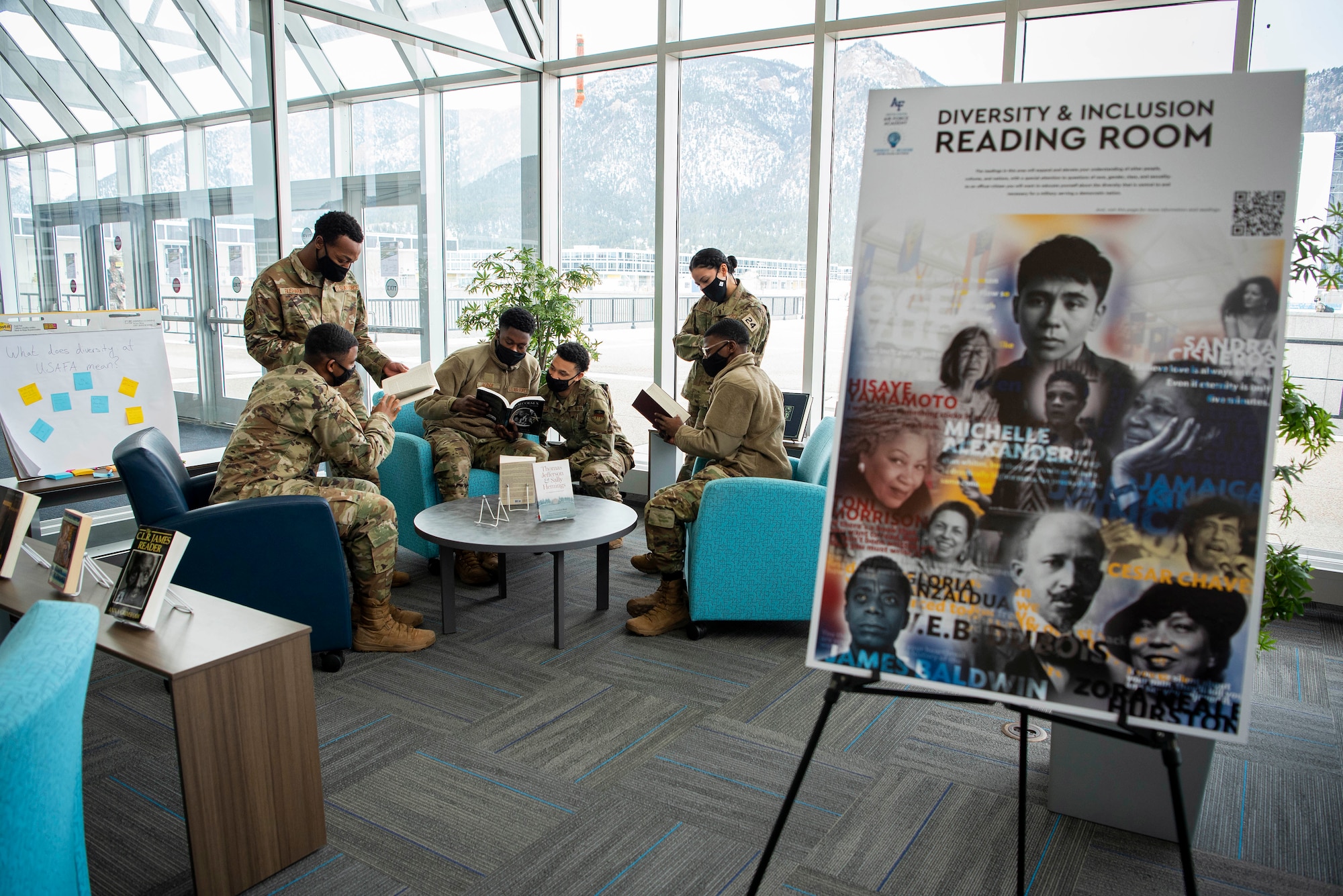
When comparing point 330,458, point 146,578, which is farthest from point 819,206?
point 146,578

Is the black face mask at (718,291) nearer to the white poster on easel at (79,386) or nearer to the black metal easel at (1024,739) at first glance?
the white poster on easel at (79,386)

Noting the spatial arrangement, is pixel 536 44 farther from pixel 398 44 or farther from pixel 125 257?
pixel 125 257

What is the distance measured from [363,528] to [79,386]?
4.71 feet

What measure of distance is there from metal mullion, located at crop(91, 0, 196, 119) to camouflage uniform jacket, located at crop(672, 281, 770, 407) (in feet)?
8.52

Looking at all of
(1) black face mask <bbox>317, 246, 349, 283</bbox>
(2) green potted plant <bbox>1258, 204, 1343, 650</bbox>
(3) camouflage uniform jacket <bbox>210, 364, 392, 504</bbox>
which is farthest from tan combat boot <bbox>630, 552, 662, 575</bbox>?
(2) green potted plant <bbox>1258, 204, 1343, 650</bbox>

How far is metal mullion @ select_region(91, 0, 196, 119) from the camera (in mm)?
3914

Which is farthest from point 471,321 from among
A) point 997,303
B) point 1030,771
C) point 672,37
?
point 997,303

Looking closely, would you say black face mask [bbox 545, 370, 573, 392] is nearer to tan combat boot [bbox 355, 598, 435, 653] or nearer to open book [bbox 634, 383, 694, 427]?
open book [bbox 634, 383, 694, 427]

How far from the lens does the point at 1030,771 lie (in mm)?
2541

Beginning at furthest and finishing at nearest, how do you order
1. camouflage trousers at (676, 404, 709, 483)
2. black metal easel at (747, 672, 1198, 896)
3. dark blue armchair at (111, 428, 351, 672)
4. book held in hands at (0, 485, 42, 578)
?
1. camouflage trousers at (676, 404, 709, 483)
2. dark blue armchair at (111, 428, 351, 672)
3. book held in hands at (0, 485, 42, 578)
4. black metal easel at (747, 672, 1198, 896)

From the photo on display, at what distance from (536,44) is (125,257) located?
9.74 feet

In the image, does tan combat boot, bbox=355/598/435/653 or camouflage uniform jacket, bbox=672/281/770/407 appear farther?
camouflage uniform jacket, bbox=672/281/770/407

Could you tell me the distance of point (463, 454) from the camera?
422cm

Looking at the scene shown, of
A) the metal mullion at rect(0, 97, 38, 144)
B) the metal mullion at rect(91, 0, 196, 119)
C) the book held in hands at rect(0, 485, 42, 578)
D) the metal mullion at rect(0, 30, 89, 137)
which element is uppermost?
the metal mullion at rect(91, 0, 196, 119)
